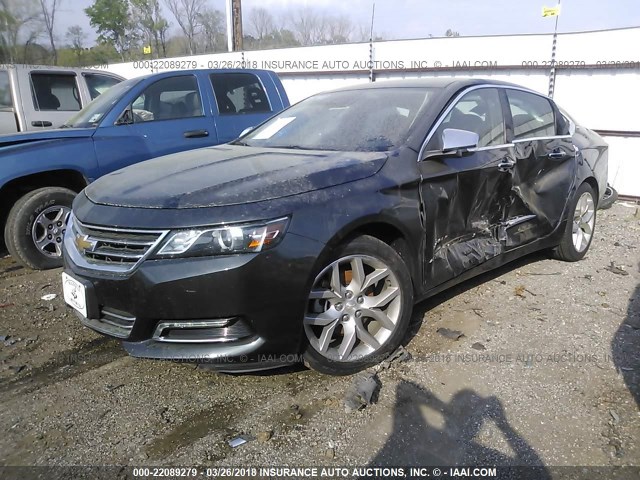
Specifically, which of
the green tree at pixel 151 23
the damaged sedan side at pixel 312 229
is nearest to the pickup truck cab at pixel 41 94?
the damaged sedan side at pixel 312 229

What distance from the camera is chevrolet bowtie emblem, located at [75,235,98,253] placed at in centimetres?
263

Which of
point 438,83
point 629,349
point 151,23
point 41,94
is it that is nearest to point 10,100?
point 41,94

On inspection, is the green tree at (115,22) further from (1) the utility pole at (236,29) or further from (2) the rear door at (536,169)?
(2) the rear door at (536,169)

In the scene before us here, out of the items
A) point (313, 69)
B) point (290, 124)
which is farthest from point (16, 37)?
point (290, 124)

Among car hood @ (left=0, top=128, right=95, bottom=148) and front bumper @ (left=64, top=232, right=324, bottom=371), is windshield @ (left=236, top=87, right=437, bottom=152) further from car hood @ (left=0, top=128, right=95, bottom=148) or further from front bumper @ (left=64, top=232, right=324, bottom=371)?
car hood @ (left=0, top=128, right=95, bottom=148)

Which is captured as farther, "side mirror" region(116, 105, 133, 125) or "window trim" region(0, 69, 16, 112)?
"window trim" region(0, 69, 16, 112)

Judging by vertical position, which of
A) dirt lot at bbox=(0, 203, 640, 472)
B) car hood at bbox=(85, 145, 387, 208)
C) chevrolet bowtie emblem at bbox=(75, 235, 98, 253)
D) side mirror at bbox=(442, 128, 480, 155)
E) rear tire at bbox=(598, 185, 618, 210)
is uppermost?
side mirror at bbox=(442, 128, 480, 155)

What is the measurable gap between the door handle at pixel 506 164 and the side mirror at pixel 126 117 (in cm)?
371

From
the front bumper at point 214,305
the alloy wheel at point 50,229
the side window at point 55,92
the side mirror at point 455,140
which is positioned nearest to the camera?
the front bumper at point 214,305

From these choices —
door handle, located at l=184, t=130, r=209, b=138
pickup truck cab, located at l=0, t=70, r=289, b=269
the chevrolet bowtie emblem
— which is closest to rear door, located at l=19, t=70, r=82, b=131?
pickup truck cab, located at l=0, t=70, r=289, b=269

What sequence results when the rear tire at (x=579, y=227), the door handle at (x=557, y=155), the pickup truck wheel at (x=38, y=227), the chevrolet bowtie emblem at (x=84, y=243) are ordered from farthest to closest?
the pickup truck wheel at (x=38, y=227)
the rear tire at (x=579, y=227)
the door handle at (x=557, y=155)
the chevrolet bowtie emblem at (x=84, y=243)

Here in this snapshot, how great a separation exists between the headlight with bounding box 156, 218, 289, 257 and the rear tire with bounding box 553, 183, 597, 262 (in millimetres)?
3242

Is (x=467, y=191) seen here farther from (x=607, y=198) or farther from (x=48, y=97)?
(x=48, y=97)

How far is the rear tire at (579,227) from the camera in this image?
4.55m
